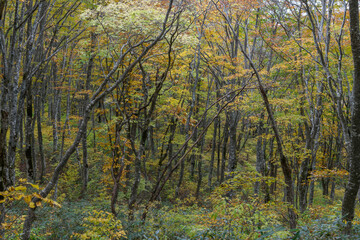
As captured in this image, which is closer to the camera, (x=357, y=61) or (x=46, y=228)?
(x=357, y=61)

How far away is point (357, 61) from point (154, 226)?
6.13 meters

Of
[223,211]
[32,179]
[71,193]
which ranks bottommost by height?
[71,193]

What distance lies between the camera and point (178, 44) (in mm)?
8188

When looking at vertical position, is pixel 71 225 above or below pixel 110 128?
below

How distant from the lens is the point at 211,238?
4031 mm

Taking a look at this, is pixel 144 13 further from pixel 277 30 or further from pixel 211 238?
pixel 277 30

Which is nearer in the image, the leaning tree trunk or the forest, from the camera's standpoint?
the leaning tree trunk

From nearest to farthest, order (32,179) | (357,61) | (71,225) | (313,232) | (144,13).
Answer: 1. (313,232)
2. (357,61)
3. (144,13)
4. (71,225)
5. (32,179)

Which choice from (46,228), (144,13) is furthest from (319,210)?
(46,228)

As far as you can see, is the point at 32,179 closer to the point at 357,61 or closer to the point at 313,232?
the point at 313,232

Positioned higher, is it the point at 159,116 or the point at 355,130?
the point at 159,116

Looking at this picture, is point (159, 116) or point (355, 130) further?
point (159, 116)

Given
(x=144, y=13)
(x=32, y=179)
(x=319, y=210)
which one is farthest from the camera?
(x=32, y=179)

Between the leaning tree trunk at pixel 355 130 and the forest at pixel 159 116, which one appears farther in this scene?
the forest at pixel 159 116
